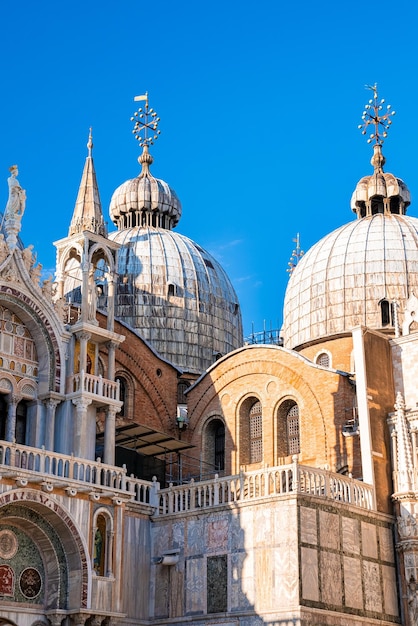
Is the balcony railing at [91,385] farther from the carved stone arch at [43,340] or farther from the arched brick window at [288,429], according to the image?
the arched brick window at [288,429]

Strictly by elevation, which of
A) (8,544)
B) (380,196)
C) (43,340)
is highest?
(380,196)

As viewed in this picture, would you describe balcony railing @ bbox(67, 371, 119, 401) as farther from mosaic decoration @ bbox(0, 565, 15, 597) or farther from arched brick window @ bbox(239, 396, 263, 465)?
arched brick window @ bbox(239, 396, 263, 465)

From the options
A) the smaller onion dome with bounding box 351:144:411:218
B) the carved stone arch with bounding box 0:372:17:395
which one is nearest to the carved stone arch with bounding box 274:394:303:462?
the carved stone arch with bounding box 0:372:17:395

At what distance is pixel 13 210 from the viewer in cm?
2830

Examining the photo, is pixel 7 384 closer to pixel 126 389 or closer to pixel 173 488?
pixel 173 488

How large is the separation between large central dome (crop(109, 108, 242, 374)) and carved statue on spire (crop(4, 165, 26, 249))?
15382 mm

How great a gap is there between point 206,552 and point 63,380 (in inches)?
223

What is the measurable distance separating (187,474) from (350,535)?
29.0ft

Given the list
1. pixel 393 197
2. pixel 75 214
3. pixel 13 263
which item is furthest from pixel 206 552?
pixel 393 197

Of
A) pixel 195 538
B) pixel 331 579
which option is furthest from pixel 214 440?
pixel 331 579

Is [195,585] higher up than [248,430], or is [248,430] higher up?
[248,430]

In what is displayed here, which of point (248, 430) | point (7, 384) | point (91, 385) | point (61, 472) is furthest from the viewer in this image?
point (248, 430)

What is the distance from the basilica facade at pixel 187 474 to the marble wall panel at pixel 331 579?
0.04 metres

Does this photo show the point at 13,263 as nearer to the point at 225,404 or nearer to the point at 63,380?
the point at 63,380
